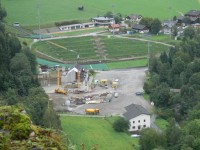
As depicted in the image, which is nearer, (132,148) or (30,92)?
(132,148)

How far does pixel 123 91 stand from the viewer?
73.5 ft

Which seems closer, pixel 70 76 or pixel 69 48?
pixel 70 76

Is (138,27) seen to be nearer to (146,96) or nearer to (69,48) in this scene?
(69,48)

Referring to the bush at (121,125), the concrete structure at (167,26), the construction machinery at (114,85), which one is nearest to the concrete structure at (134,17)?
the concrete structure at (167,26)

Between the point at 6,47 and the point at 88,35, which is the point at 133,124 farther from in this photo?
the point at 88,35

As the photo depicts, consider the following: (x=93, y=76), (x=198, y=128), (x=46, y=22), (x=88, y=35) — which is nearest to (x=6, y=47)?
(x=93, y=76)

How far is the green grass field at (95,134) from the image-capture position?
15.4 metres

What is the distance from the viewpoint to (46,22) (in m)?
37.2

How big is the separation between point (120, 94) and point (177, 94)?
9.63 feet

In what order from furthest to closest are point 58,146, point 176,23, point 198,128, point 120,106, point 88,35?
1. point 176,23
2. point 88,35
3. point 120,106
4. point 198,128
5. point 58,146

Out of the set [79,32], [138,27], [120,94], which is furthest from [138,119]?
[79,32]

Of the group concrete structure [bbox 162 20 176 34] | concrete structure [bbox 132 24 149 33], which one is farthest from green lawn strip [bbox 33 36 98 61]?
concrete structure [bbox 162 20 176 34]

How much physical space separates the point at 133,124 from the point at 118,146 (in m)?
2.54

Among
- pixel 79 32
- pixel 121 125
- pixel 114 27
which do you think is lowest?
pixel 79 32
